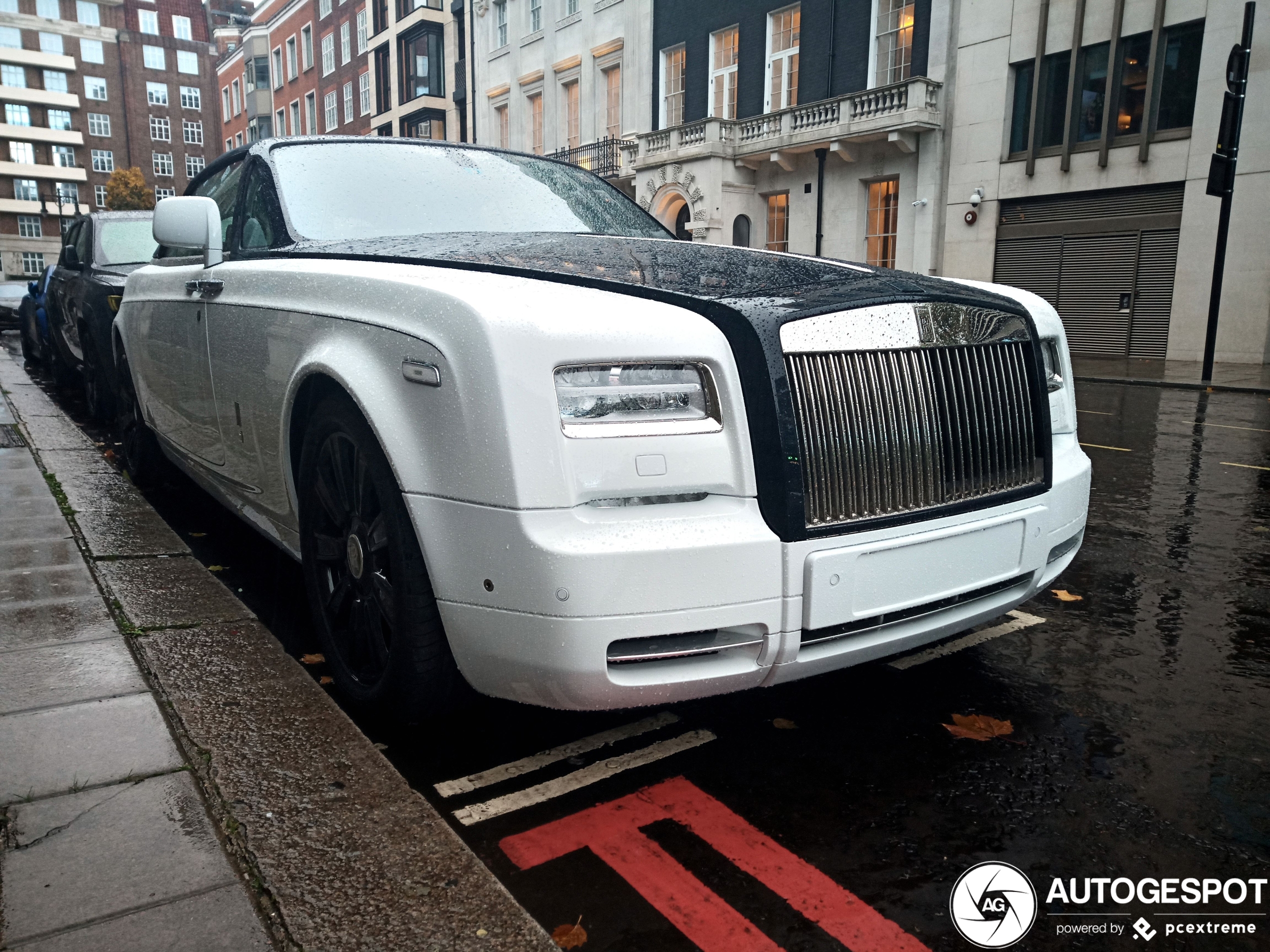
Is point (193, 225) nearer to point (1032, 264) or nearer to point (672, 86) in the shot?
point (1032, 264)

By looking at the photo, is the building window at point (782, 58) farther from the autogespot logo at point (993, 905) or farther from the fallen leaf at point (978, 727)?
the autogespot logo at point (993, 905)

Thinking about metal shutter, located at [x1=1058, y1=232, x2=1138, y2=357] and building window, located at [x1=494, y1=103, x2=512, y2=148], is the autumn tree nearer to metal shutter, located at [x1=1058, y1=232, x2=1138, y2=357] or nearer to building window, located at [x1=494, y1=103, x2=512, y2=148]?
building window, located at [x1=494, y1=103, x2=512, y2=148]

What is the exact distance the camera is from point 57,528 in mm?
4473

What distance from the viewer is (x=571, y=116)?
31.4m

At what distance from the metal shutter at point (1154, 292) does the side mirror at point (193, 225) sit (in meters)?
18.2

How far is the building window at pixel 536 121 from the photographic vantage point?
3312 cm

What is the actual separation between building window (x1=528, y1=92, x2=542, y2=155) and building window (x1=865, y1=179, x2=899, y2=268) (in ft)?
46.6

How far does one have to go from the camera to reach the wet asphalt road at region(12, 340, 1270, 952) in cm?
198

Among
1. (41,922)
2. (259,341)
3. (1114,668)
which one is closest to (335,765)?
(41,922)

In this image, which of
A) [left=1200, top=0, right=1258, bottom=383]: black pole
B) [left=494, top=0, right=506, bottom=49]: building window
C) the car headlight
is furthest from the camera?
[left=494, top=0, right=506, bottom=49]: building window

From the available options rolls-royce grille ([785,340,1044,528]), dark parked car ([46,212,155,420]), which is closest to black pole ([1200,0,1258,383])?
rolls-royce grille ([785,340,1044,528])

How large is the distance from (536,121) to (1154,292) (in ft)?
71.7

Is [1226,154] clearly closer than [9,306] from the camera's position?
Yes

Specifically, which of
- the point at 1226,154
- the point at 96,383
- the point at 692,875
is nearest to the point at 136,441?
the point at 96,383
